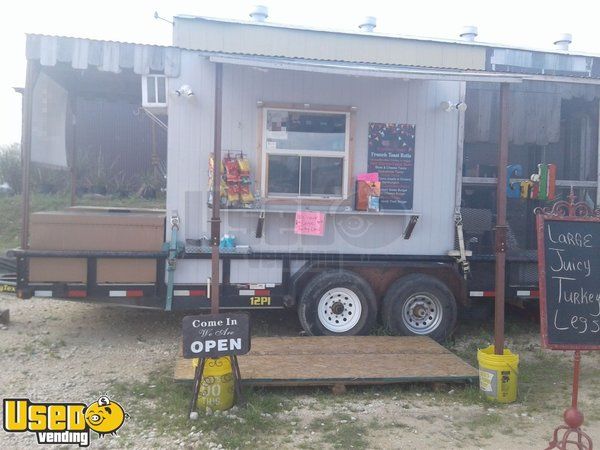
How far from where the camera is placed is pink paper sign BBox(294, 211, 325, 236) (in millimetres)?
6336

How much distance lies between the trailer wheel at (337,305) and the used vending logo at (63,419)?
2290mm

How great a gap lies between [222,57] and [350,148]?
6.53 feet

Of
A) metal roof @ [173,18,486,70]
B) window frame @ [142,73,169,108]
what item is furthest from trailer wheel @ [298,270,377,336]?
metal roof @ [173,18,486,70]

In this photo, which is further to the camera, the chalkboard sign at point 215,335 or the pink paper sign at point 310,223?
the pink paper sign at point 310,223

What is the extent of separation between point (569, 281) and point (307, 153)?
123 inches

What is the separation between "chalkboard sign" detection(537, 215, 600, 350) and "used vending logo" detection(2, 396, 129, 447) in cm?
305

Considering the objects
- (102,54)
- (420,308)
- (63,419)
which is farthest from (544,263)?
(102,54)

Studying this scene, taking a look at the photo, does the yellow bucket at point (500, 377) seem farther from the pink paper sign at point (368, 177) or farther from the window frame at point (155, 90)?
the window frame at point (155, 90)

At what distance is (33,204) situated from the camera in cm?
1385

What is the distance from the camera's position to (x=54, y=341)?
21.0ft

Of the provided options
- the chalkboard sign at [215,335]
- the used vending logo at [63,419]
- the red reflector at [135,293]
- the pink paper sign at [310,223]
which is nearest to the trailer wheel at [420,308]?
the pink paper sign at [310,223]

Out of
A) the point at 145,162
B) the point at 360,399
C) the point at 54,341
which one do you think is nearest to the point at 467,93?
the point at 360,399

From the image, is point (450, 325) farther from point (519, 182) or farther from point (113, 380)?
point (113, 380)

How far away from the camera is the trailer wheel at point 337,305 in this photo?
632 centimetres
